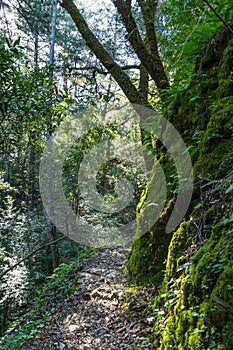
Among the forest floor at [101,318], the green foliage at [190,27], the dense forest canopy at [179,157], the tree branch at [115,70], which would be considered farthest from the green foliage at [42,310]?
the green foliage at [190,27]

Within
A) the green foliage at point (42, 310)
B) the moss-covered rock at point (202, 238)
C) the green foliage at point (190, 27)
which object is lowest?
the green foliage at point (42, 310)

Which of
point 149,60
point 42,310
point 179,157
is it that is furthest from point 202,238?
point 149,60

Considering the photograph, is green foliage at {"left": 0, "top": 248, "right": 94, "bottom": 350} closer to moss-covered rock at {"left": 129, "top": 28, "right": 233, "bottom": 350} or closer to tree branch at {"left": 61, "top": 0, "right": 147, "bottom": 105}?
moss-covered rock at {"left": 129, "top": 28, "right": 233, "bottom": 350}

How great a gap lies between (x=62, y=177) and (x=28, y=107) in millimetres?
7949

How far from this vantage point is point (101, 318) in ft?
12.6

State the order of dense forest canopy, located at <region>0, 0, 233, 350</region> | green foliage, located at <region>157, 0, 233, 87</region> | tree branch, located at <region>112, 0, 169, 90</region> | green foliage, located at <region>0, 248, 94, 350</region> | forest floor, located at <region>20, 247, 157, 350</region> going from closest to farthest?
1. dense forest canopy, located at <region>0, 0, 233, 350</region>
2. forest floor, located at <region>20, 247, 157, 350</region>
3. green foliage, located at <region>157, 0, 233, 87</region>
4. green foliage, located at <region>0, 248, 94, 350</region>
5. tree branch, located at <region>112, 0, 169, 90</region>

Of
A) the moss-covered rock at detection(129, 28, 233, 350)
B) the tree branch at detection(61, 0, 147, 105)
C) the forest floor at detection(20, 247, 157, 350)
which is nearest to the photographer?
the moss-covered rock at detection(129, 28, 233, 350)

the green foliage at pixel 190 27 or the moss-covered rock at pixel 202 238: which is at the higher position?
the green foliage at pixel 190 27

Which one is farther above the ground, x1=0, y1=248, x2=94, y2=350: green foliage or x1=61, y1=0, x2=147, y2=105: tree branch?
x1=61, y1=0, x2=147, y2=105: tree branch

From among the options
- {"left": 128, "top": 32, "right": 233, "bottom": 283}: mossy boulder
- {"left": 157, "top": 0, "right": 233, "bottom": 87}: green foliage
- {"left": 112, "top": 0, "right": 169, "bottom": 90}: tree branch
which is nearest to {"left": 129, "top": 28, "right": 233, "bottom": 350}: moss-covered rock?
{"left": 128, "top": 32, "right": 233, "bottom": 283}: mossy boulder

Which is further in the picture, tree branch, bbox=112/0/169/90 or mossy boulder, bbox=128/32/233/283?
tree branch, bbox=112/0/169/90

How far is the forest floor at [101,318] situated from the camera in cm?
315

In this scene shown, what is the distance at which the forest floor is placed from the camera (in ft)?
10.3

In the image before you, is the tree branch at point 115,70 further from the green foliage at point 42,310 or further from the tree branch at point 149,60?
the green foliage at point 42,310
